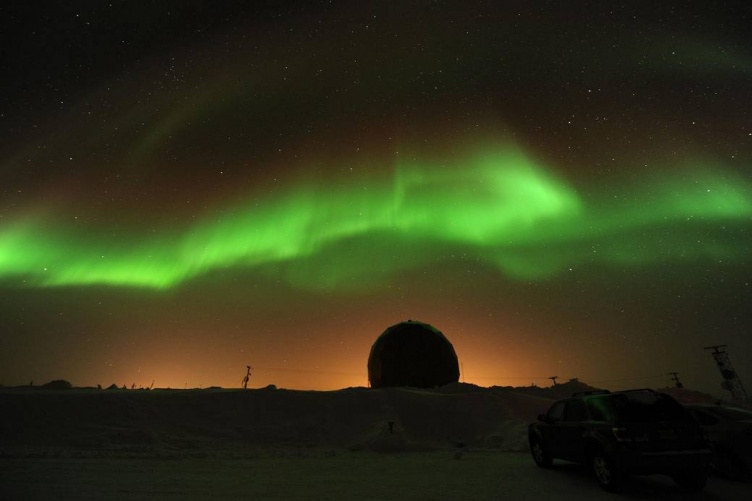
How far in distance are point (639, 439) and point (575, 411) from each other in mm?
1967

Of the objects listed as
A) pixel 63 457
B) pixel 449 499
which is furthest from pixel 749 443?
pixel 63 457

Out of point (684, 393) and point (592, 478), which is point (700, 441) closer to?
point (592, 478)

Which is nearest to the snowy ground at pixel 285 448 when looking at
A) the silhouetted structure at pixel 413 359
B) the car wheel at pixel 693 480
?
the car wheel at pixel 693 480

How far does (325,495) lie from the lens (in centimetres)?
723

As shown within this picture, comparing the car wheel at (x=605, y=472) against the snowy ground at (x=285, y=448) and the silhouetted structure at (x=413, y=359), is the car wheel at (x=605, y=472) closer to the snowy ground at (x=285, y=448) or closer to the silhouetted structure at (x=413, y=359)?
the snowy ground at (x=285, y=448)

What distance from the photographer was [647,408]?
7.78 m

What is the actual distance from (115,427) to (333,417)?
910 centimetres

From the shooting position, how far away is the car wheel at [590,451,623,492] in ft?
24.2

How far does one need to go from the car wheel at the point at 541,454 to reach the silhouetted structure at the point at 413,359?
73.2 ft

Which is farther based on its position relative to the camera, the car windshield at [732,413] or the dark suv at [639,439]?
the car windshield at [732,413]

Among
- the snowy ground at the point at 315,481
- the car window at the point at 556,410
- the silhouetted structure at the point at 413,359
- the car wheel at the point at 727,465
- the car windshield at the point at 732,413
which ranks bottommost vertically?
the snowy ground at the point at 315,481

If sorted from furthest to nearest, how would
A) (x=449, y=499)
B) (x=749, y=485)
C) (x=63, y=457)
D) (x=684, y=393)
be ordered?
(x=684, y=393) < (x=63, y=457) < (x=749, y=485) < (x=449, y=499)

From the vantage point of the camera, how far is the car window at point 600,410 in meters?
7.86

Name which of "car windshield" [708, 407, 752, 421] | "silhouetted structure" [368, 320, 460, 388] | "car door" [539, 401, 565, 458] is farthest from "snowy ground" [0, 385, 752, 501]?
"silhouetted structure" [368, 320, 460, 388]
